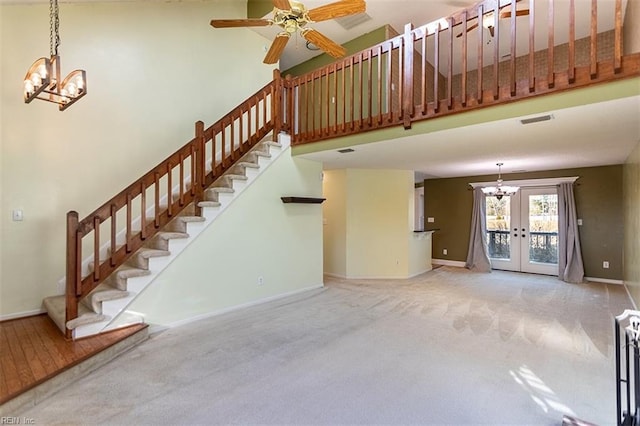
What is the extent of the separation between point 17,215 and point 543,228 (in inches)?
372

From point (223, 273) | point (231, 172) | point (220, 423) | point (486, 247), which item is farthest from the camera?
point (486, 247)

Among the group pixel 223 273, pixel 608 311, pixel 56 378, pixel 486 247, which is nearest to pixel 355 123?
pixel 223 273

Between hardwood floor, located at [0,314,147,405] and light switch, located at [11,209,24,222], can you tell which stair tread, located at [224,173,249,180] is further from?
light switch, located at [11,209,24,222]

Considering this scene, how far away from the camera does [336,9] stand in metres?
2.88

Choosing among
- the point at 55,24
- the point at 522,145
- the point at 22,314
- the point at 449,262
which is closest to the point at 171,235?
the point at 22,314

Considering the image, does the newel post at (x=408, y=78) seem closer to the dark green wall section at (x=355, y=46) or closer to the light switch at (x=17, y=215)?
the dark green wall section at (x=355, y=46)

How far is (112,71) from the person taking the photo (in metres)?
4.30

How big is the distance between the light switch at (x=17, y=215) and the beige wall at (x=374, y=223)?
198 inches

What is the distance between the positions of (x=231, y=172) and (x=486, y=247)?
6.44 m

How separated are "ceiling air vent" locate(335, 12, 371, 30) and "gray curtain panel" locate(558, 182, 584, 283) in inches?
214

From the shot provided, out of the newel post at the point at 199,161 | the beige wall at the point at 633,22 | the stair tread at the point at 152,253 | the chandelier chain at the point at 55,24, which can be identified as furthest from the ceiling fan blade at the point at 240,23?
the beige wall at the point at 633,22

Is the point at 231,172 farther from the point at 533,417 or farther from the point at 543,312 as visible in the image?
the point at 543,312

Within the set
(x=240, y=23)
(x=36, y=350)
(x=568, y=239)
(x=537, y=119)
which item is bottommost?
(x=36, y=350)

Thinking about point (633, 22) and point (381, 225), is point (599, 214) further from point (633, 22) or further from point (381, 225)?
point (381, 225)
